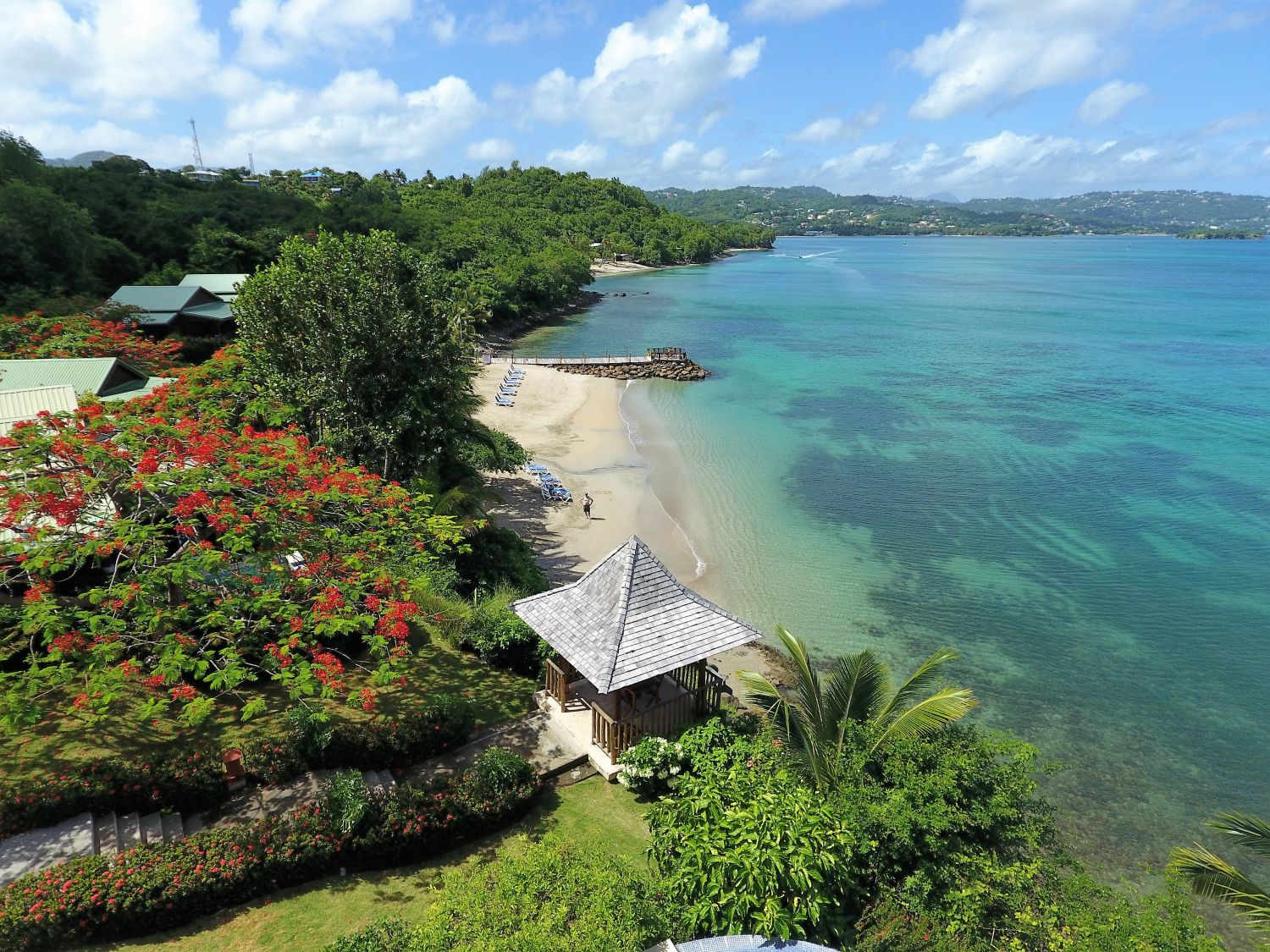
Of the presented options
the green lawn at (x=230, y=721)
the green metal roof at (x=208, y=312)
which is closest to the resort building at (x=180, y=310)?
the green metal roof at (x=208, y=312)

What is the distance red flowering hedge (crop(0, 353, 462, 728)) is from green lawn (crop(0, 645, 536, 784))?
17.1 inches

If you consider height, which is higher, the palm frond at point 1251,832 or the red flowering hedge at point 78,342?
the red flowering hedge at point 78,342

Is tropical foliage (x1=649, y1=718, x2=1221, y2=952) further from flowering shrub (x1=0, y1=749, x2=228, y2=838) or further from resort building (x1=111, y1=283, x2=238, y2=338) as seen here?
resort building (x1=111, y1=283, x2=238, y2=338)

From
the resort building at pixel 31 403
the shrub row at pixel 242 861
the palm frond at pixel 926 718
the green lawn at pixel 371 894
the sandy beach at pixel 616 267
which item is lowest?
the green lawn at pixel 371 894

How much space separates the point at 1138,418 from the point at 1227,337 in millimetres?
45171

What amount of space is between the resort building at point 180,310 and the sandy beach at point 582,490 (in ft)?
50.2

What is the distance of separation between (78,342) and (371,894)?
81.9ft

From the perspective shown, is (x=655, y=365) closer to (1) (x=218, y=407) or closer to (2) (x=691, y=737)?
(1) (x=218, y=407)

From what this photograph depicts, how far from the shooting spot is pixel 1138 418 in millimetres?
45531

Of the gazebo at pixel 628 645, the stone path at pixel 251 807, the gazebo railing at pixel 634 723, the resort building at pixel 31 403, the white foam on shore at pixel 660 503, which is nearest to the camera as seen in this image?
the stone path at pixel 251 807

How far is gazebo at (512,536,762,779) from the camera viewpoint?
12359 mm

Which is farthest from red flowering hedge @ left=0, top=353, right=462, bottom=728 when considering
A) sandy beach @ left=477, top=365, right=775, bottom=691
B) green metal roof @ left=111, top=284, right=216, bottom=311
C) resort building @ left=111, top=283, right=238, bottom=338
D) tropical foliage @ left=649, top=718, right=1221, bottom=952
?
green metal roof @ left=111, top=284, right=216, bottom=311

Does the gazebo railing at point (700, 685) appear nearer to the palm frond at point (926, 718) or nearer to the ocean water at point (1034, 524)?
the palm frond at point (926, 718)

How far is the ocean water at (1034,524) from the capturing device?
719 inches
